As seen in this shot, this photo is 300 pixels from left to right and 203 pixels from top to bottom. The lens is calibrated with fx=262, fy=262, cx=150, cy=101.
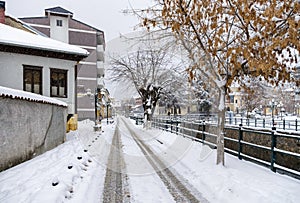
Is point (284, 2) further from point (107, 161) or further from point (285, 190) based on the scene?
Answer: point (107, 161)

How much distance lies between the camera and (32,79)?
17.4 meters

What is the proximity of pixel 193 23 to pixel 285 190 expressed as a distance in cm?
488

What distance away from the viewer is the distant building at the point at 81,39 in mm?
37750

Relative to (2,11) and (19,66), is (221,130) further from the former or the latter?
(2,11)

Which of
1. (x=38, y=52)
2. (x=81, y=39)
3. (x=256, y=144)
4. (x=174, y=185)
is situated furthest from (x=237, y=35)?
(x=81, y=39)

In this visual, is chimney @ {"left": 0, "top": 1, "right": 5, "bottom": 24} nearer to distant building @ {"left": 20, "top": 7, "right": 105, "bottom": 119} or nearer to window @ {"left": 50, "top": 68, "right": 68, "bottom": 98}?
window @ {"left": 50, "top": 68, "right": 68, "bottom": 98}

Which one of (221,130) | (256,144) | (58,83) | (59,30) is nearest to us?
(221,130)

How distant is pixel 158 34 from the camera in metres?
8.81

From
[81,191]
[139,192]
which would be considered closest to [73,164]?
[81,191]

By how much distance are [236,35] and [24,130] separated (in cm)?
711

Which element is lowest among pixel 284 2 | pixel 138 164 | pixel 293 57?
pixel 138 164

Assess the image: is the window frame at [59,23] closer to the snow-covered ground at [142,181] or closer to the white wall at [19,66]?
the white wall at [19,66]

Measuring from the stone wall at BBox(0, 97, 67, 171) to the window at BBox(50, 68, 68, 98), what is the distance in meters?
6.71

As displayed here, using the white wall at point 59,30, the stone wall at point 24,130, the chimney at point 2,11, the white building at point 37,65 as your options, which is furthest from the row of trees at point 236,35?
the white wall at point 59,30
